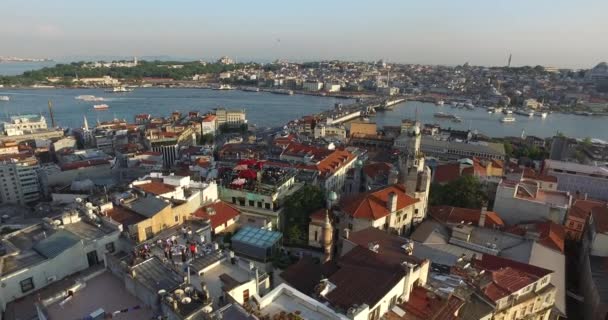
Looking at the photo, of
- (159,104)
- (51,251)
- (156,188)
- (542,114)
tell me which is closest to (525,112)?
(542,114)

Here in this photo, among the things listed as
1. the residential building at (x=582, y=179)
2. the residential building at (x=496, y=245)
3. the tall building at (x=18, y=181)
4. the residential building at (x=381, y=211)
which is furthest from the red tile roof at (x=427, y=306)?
the tall building at (x=18, y=181)

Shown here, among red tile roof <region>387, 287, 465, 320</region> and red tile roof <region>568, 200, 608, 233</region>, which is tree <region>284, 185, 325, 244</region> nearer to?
red tile roof <region>387, 287, 465, 320</region>

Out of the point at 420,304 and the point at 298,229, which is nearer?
the point at 420,304

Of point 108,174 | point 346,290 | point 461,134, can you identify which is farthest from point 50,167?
point 461,134

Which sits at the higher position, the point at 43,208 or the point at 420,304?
the point at 420,304

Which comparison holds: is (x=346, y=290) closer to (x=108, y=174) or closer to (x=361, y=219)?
(x=361, y=219)

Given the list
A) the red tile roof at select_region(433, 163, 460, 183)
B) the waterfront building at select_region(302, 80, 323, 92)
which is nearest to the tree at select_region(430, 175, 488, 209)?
the red tile roof at select_region(433, 163, 460, 183)

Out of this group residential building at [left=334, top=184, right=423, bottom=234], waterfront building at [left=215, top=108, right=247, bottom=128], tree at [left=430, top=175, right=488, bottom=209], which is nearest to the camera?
residential building at [left=334, top=184, right=423, bottom=234]
